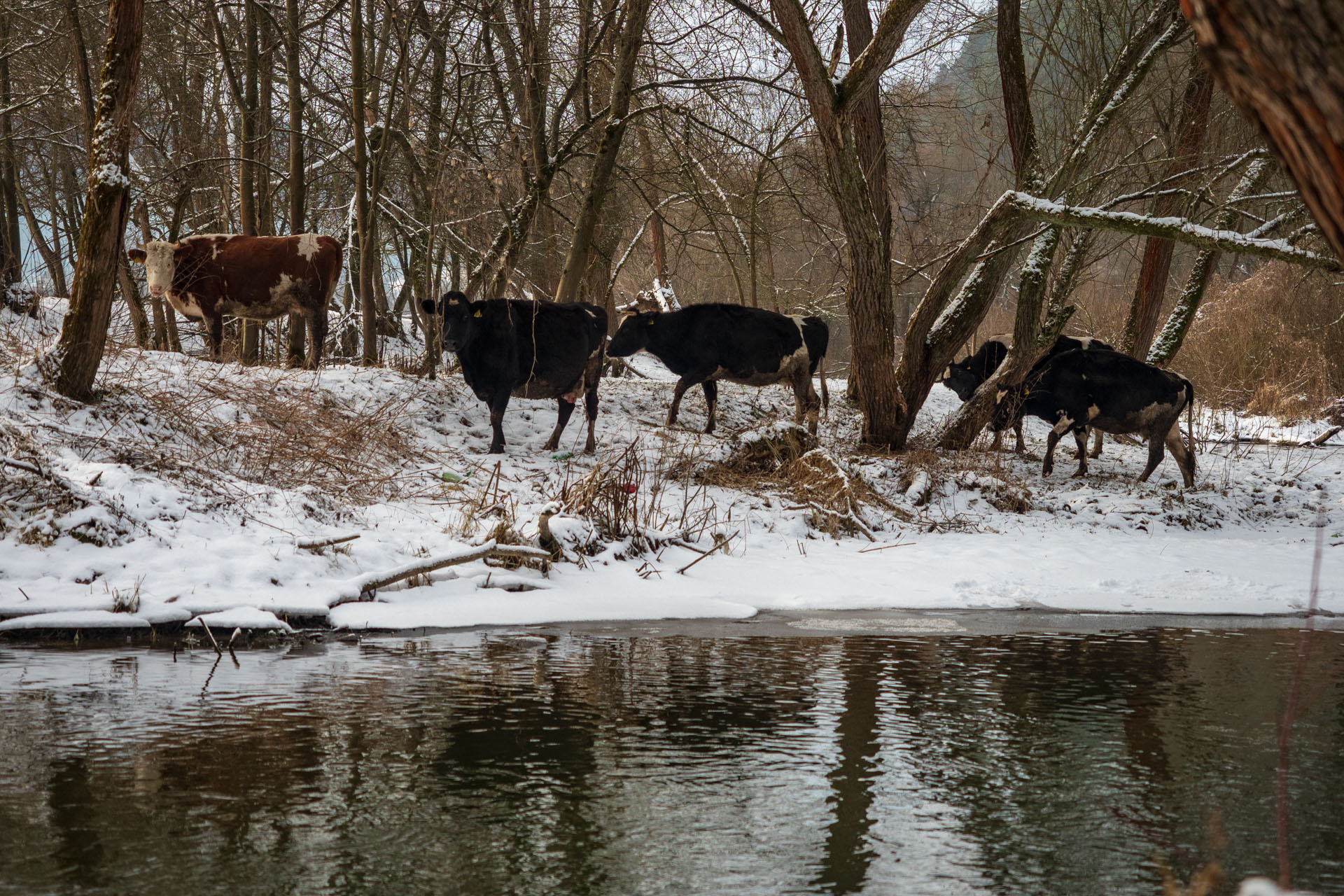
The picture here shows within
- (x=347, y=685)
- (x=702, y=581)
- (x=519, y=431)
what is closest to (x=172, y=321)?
(x=519, y=431)

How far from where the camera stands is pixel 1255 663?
6547 millimetres

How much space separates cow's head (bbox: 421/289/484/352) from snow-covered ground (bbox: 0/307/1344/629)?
0.96 meters

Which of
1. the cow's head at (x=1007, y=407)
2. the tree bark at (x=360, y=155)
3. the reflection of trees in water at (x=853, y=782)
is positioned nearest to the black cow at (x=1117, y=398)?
the cow's head at (x=1007, y=407)

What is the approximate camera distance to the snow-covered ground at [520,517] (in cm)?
747

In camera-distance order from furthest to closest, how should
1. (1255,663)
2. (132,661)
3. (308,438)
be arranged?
(308,438) < (1255,663) < (132,661)

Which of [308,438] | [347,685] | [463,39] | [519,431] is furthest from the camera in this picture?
[463,39]

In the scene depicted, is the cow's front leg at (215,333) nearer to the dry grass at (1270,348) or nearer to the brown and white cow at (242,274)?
the brown and white cow at (242,274)

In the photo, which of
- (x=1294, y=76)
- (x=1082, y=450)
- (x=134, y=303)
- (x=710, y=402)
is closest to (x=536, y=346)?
(x=710, y=402)

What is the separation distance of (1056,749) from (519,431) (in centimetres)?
1011

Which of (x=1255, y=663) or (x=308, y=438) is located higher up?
(x=308, y=438)

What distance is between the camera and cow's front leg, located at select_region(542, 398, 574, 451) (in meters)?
13.3

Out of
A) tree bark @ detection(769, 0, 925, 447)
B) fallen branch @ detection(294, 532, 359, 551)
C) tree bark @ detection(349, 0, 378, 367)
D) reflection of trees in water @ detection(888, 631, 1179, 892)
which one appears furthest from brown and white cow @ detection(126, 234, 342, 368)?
reflection of trees in water @ detection(888, 631, 1179, 892)

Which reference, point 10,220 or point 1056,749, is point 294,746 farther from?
point 10,220

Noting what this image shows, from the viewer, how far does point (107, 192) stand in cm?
927
